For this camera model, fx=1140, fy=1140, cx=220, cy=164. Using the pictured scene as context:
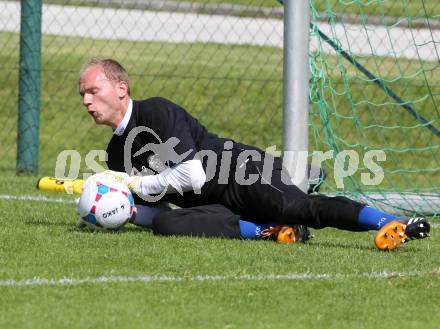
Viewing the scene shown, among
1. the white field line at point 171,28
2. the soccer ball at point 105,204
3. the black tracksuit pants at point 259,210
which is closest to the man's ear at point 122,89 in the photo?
the soccer ball at point 105,204

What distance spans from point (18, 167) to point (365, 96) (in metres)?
3.63

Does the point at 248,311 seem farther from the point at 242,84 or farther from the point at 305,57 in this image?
the point at 242,84

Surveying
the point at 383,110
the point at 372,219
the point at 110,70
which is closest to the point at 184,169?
the point at 110,70

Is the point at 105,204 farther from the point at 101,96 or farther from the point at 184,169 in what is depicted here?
the point at 101,96

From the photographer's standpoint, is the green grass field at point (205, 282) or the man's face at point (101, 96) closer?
the green grass field at point (205, 282)

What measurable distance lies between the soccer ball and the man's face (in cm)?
35

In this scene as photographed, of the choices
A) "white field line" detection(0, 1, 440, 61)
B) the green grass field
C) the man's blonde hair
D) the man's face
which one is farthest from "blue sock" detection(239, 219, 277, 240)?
"white field line" detection(0, 1, 440, 61)

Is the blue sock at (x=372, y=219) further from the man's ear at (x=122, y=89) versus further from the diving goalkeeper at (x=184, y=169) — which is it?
the man's ear at (x=122, y=89)

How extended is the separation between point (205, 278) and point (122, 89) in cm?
171

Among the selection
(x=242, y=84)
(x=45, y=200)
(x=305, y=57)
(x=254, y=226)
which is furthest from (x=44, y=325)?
(x=242, y=84)

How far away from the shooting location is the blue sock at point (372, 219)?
588cm

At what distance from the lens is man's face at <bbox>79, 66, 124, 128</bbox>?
Result: 6.31 m

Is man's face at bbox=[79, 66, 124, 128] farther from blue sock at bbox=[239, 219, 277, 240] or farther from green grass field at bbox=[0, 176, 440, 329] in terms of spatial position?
blue sock at bbox=[239, 219, 277, 240]

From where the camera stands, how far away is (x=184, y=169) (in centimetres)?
619
